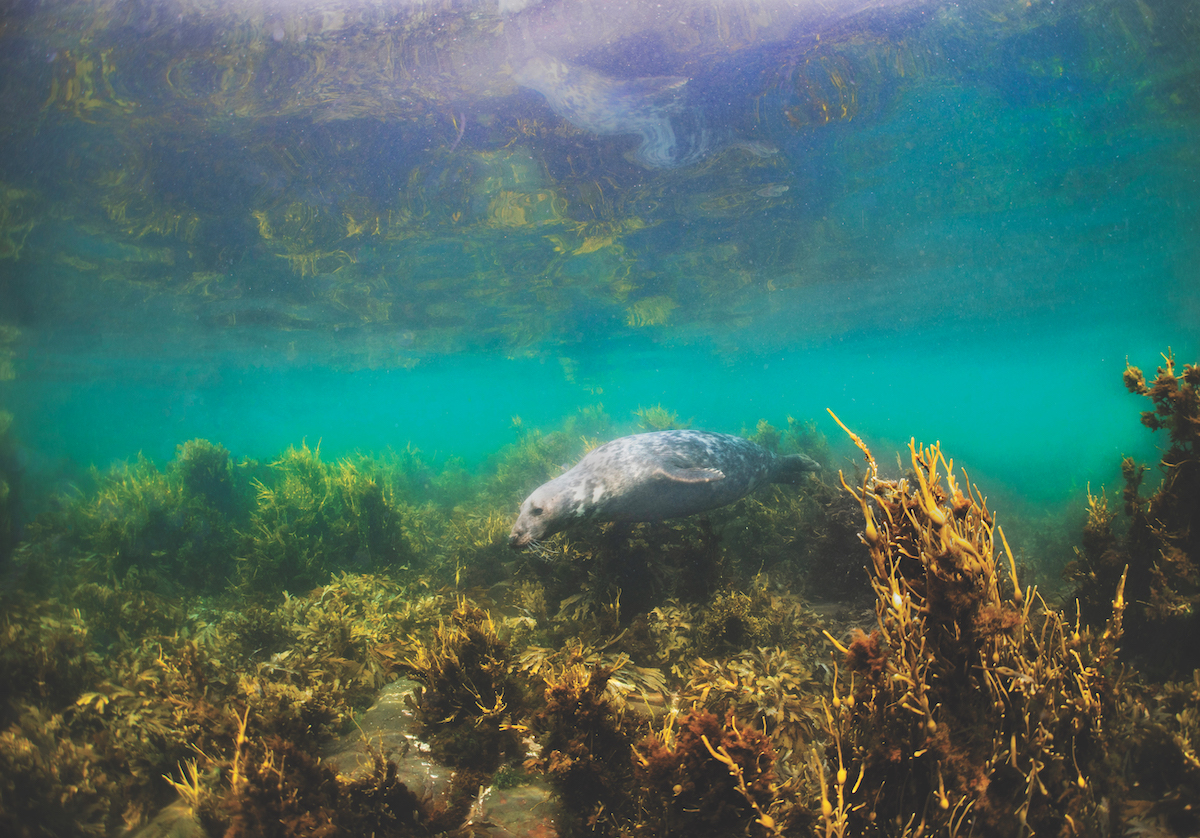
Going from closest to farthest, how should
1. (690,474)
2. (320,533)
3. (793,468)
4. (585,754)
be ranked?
(585,754), (690,474), (793,468), (320,533)

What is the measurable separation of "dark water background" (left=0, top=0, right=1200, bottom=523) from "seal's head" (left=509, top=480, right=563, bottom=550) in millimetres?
6013

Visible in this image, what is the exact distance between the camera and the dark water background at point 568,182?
6609 mm

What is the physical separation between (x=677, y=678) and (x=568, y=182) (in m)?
9.74

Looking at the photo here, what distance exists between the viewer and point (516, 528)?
17.3 ft

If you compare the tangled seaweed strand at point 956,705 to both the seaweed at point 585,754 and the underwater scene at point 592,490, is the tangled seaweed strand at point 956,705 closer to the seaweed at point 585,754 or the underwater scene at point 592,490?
the underwater scene at point 592,490

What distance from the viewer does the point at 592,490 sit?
5.30 metres

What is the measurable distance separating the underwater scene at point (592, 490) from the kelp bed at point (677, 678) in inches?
1.1

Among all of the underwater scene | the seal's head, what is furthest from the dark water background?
the seal's head

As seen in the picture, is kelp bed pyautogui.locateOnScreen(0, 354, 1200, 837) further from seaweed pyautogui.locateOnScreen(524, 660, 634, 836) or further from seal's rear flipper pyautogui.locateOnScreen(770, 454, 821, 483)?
seal's rear flipper pyautogui.locateOnScreen(770, 454, 821, 483)

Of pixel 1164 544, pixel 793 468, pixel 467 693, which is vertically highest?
pixel 793 468

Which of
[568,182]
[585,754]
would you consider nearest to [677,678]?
[585,754]

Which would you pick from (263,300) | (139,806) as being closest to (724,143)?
(139,806)

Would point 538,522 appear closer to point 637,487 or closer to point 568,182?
point 637,487

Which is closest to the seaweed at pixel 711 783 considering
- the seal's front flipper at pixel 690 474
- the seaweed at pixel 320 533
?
the seal's front flipper at pixel 690 474
